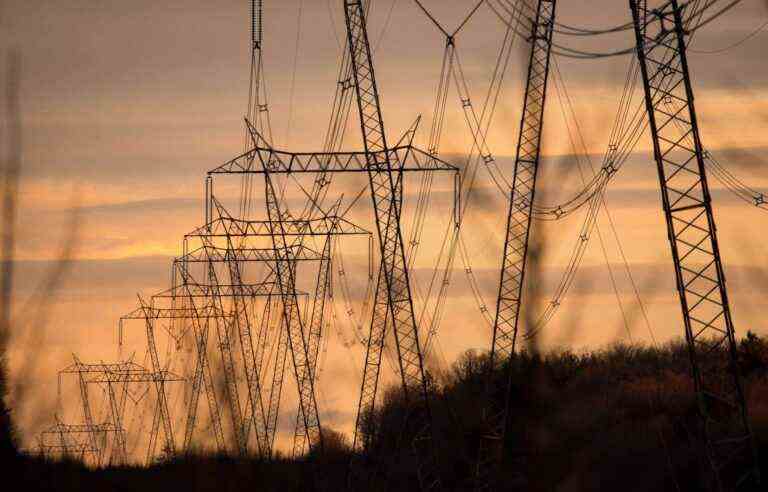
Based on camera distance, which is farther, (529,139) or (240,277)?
(240,277)

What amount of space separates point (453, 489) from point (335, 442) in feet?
105

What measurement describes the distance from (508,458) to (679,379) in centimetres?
1016

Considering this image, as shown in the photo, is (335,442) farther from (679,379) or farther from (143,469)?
(679,379)

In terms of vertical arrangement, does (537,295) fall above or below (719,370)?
below

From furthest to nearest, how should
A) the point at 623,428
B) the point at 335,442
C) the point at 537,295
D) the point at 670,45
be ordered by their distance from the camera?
the point at 335,442
the point at 623,428
the point at 670,45
the point at 537,295

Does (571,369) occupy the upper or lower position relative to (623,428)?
upper

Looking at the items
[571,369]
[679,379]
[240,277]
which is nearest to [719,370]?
[679,379]

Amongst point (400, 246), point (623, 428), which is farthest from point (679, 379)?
point (400, 246)

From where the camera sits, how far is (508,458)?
218 ft

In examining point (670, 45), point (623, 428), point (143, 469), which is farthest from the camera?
point (143, 469)

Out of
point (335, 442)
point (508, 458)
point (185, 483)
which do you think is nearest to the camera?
point (185, 483)

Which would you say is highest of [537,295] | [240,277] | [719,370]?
[240,277]

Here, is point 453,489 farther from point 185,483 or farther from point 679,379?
point 185,483

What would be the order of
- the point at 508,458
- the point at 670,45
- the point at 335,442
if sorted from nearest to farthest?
the point at 670,45
the point at 508,458
the point at 335,442
